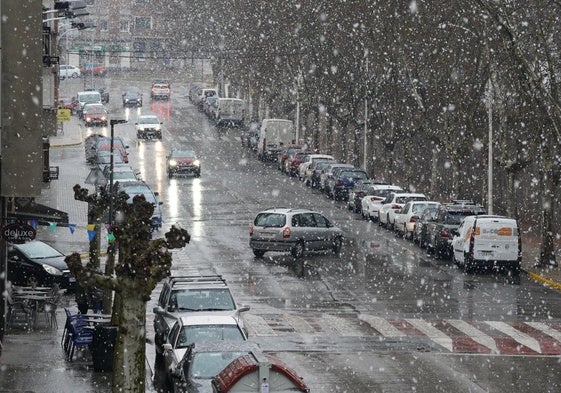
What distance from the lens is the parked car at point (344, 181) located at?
204 ft

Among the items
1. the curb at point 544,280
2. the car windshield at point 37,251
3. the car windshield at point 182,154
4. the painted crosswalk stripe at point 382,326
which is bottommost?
the curb at point 544,280

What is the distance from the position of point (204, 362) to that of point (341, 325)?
10.5m

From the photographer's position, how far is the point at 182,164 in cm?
6962

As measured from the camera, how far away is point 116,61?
161 meters

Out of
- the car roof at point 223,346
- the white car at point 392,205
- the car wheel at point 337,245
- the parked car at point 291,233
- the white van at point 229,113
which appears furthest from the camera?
the white van at point 229,113

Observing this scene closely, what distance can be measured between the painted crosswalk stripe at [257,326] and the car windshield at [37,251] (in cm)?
791

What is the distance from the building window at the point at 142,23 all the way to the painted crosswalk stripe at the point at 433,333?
134325mm

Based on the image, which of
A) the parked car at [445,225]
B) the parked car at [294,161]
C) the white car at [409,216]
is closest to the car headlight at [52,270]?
the parked car at [445,225]

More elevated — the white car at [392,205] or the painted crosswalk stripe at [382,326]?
the white car at [392,205]

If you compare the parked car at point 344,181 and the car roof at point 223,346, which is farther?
the parked car at point 344,181

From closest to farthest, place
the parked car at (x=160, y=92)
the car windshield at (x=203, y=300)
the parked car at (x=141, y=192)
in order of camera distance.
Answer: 1. the car windshield at (x=203, y=300)
2. the parked car at (x=141, y=192)
3. the parked car at (x=160, y=92)

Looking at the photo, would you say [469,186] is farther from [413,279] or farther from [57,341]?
[57,341]

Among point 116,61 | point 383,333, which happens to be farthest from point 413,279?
point 116,61

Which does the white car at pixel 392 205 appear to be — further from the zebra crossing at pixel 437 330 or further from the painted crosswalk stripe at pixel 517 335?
the painted crosswalk stripe at pixel 517 335
